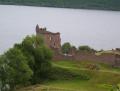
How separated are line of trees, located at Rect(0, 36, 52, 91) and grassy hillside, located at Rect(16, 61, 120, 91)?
1855 mm

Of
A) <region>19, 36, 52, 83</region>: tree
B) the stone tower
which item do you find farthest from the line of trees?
the stone tower

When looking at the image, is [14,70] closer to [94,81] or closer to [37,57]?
[37,57]

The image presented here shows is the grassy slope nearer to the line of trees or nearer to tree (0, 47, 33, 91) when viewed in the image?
the line of trees

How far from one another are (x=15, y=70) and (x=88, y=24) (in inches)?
5471

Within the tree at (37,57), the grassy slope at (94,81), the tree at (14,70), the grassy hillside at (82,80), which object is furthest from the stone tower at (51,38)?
the tree at (14,70)

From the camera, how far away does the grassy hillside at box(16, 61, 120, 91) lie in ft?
178

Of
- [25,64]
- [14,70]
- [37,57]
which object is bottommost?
[14,70]

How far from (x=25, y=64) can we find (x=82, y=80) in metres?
7.37

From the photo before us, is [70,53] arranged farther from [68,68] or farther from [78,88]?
[78,88]

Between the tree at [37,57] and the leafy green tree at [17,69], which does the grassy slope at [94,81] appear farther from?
the leafy green tree at [17,69]

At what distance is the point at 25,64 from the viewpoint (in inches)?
2302

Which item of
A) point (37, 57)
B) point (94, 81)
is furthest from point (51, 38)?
point (94, 81)

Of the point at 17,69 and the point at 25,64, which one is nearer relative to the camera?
the point at 17,69

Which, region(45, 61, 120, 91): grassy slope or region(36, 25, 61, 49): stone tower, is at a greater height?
region(36, 25, 61, 49): stone tower
